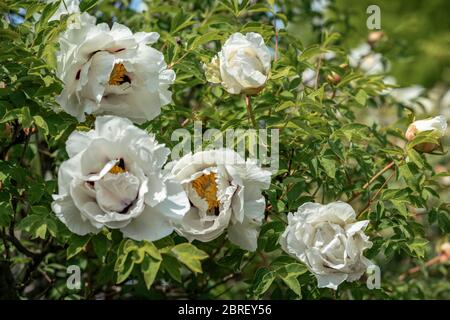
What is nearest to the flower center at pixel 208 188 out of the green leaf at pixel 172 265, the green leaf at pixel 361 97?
the green leaf at pixel 172 265

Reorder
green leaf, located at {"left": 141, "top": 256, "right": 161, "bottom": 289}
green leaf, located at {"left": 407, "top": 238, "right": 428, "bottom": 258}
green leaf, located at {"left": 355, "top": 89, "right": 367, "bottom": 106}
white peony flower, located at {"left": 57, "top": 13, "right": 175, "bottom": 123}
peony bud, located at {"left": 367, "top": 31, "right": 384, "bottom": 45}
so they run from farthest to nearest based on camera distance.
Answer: peony bud, located at {"left": 367, "top": 31, "right": 384, "bottom": 45} → green leaf, located at {"left": 355, "top": 89, "right": 367, "bottom": 106} → green leaf, located at {"left": 407, "top": 238, "right": 428, "bottom": 258} → white peony flower, located at {"left": 57, "top": 13, "right": 175, "bottom": 123} → green leaf, located at {"left": 141, "top": 256, "right": 161, "bottom": 289}

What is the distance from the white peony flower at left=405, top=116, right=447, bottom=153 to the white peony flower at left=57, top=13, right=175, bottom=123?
0.42 m

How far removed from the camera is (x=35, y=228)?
1.02 meters

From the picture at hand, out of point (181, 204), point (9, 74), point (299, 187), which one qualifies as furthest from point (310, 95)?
point (9, 74)

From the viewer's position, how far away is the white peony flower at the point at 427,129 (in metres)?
1.17

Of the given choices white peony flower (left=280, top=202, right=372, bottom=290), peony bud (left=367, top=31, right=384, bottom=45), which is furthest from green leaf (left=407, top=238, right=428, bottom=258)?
peony bud (left=367, top=31, right=384, bottom=45)

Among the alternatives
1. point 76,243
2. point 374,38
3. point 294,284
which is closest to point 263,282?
point 294,284

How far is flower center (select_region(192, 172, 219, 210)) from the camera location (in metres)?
1.04

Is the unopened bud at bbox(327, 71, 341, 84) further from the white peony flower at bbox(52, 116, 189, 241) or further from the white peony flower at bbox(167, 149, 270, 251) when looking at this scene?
the white peony flower at bbox(52, 116, 189, 241)

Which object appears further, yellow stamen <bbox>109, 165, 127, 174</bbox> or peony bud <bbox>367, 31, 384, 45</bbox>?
peony bud <bbox>367, 31, 384, 45</bbox>

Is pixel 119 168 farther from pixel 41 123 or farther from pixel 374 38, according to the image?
pixel 374 38

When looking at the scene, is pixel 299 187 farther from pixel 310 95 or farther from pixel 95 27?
pixel 95 27

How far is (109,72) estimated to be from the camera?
40.4 inches

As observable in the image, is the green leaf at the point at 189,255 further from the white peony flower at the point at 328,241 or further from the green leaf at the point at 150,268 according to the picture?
the white peony flower at the point at 328,241
